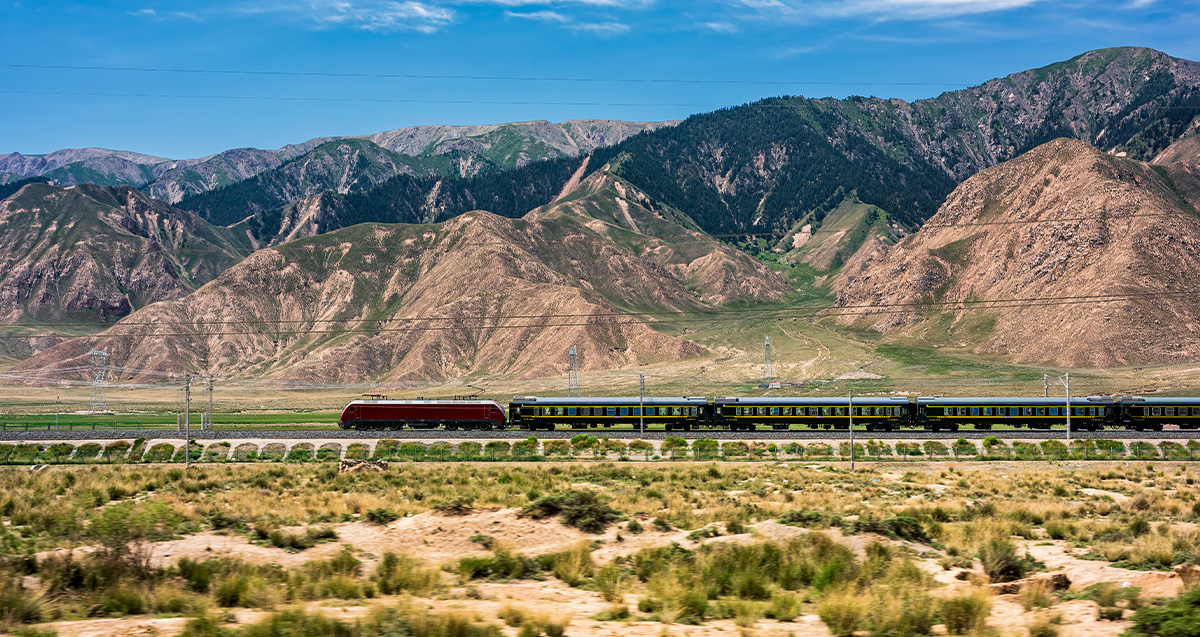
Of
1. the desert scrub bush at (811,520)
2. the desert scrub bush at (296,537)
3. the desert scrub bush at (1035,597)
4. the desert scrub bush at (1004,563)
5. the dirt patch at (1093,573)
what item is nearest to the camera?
the desert scrub bush at (1035,597)

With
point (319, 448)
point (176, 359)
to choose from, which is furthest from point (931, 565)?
point (176, 359)

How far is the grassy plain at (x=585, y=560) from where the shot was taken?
591 inches

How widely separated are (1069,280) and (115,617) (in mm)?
179327

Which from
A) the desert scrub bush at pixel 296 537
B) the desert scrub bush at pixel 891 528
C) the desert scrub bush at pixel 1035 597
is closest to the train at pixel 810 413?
the desert scrub bush at pixel 891 528

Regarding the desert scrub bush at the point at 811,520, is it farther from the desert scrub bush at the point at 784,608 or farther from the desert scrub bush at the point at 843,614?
the desert scrub bush at the point at 843,614

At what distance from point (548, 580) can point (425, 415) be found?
57.8 m

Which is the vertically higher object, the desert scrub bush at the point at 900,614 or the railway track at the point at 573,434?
the desert scrub bush at the point at 900,614

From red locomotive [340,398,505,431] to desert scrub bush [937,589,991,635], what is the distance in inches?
2477

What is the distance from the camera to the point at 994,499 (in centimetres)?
3388

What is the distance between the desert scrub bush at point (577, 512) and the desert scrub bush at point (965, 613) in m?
11.7

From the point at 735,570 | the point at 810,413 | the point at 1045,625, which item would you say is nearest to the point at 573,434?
the point at 810,413

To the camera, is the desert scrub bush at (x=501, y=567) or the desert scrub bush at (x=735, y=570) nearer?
the desert scrub bush at (x=735, y=570)

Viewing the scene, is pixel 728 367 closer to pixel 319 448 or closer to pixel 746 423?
pixel 746 423

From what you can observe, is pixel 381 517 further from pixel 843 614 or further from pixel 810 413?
pixel 810 413
